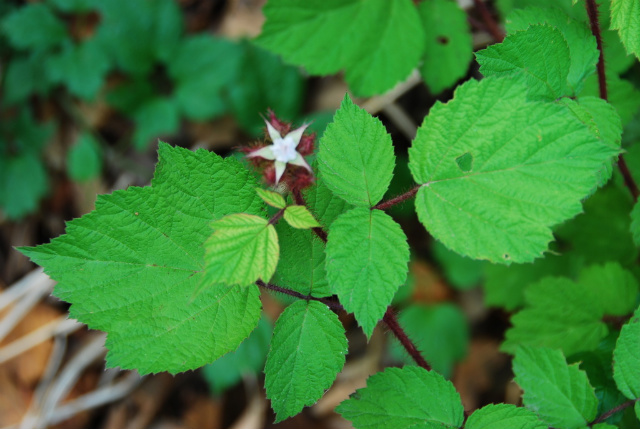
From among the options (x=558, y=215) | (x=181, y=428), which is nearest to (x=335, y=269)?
(x=558, y=215)

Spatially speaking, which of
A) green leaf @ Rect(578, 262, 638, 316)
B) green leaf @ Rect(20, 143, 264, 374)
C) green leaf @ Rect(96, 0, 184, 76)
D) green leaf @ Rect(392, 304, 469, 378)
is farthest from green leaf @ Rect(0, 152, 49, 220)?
green leaf @ Rect(578, 262, 638, 316)

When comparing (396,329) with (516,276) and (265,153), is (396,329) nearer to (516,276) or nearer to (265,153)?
(265,153)

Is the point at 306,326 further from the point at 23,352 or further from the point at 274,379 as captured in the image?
the point at 23,352

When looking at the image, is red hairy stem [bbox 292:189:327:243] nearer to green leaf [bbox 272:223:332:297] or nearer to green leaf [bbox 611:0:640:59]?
green leaf [bbox 272:223:332:297]

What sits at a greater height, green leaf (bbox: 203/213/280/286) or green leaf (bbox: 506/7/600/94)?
green leaf (bbox: 203/213/280/286)

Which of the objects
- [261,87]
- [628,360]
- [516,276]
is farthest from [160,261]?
[261,87]

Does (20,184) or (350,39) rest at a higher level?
(20,184)

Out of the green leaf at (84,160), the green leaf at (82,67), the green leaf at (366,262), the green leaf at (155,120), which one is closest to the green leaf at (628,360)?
the green leaf at (366,262)
